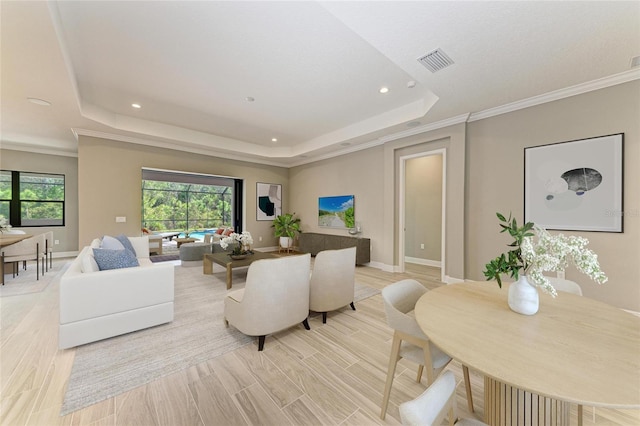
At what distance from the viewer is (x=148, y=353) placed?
2199 mm

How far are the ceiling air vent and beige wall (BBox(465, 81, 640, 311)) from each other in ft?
6.00

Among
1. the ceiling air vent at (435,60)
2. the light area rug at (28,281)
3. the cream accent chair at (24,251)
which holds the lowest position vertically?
the light area rug at (28,281)

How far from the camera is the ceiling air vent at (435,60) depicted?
2.46 metres

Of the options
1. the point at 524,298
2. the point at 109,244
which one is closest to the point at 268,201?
the point at 109,244

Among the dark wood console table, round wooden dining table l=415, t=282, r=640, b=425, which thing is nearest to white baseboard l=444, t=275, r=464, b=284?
the dark wood console table

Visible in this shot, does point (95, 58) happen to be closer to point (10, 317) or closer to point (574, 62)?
point (10, 317)

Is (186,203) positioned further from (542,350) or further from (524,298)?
(542,350)

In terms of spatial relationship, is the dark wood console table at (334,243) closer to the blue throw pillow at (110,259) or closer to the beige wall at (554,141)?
the beige wall at (554,141)

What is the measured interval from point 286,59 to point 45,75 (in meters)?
2.81

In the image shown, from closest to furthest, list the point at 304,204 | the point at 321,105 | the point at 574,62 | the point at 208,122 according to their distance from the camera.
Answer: the point at 574,62 → the point at 321,105 → the point at 208,122 → the point at 304,204

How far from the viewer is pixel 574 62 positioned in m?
2.59

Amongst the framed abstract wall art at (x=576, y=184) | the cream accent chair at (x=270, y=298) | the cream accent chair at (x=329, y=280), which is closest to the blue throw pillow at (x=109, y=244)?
the cream accent chair at (x=270, y=298)

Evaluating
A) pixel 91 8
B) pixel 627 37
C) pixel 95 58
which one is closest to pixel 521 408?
pixel 627 37

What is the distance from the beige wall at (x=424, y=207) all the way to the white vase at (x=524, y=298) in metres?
4.69
